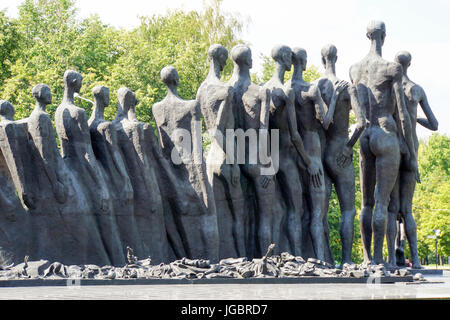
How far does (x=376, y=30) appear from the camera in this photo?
48.4 feet

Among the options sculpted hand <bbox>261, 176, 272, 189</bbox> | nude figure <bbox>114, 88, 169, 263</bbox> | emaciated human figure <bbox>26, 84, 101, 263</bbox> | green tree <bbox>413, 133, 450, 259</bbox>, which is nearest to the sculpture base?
emaciated human figure <bbox>26, 84, 101, 263</bbox>

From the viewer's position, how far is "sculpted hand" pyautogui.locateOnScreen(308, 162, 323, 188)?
1541 centimetres

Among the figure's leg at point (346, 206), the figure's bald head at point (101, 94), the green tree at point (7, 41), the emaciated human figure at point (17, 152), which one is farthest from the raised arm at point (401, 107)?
the green tree at point (7, 41)

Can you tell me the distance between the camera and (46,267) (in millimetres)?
12133

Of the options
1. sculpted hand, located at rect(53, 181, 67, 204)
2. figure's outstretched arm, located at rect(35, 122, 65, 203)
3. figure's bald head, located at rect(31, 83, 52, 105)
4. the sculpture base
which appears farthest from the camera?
figure's bald head, located at rect(31, 83, 52, 105)

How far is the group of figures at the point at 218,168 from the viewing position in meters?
13.2

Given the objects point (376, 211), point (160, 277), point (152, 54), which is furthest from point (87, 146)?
point (152, 54)

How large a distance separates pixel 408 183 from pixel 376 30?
2644 mm

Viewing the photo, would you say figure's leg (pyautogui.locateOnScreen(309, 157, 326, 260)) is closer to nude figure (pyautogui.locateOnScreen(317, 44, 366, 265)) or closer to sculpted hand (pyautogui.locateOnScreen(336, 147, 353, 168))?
nude figure (pyautogui.locateOnScreen(317, 44, 366, 265))

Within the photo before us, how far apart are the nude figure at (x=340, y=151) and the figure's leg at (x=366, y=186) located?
42cm

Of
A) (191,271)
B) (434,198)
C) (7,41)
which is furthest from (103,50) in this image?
(191,271)

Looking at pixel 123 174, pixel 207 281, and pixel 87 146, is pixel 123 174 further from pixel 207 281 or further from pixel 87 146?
pixel 207 281

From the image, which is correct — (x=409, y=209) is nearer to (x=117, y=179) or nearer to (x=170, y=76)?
(x=170, y=76)

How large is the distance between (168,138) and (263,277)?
3494 millimetres
